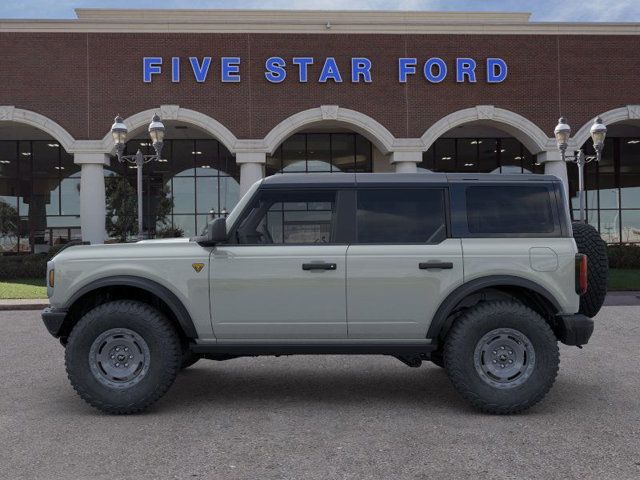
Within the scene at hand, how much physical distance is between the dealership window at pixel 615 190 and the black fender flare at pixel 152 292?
95.5 ft

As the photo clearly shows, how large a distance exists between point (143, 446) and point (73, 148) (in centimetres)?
1978

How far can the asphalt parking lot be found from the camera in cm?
392

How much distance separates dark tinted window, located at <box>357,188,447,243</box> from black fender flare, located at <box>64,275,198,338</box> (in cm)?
172

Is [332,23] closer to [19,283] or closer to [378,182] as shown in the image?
[19,283]

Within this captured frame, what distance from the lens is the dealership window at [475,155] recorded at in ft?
94.6

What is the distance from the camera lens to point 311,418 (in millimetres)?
5051

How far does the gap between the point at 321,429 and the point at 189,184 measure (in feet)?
81.2

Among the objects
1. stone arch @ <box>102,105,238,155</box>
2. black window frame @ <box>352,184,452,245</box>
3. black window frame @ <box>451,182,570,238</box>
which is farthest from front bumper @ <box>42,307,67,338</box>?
stone arch @ <box>102,105,238,155</box>

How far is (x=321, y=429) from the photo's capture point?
15.6 ft

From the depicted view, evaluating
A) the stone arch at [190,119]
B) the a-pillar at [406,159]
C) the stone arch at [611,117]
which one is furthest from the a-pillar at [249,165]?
the stone arch at [611,117]

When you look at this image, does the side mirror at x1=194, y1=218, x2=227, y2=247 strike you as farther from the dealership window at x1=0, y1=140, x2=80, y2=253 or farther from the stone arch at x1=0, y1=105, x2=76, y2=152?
the dealership window at x1=0, y1=140, x2=80, y2=253

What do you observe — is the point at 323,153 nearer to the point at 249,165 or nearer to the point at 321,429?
the point at 249,165

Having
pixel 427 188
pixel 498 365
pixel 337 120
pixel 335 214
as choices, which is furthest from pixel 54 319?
pixel 337 120

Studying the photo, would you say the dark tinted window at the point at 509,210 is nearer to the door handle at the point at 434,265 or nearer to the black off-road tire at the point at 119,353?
the door handle at the point at 434,265
